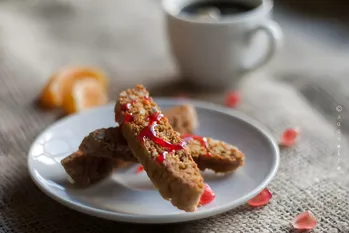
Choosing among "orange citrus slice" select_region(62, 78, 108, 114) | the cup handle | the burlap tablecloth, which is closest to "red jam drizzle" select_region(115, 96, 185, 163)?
the burlap tablecloth

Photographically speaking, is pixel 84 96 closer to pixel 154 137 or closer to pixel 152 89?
pixel 152 89

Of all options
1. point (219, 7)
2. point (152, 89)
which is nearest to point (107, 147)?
point (152, 89)

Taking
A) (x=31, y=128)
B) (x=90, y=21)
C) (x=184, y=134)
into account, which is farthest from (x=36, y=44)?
(x=184, y=134)

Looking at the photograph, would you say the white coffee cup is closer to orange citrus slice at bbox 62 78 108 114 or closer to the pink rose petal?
orange citrus slice at bbox 62 78 108 114

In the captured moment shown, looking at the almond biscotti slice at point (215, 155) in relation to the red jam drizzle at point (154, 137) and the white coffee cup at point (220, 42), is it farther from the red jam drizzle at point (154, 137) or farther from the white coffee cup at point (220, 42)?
the white coffee cup at point (220, 42)

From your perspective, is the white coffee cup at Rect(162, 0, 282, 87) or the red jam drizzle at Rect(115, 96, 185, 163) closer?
the red jam drizzle at Rect(115, 96, 185, 163)

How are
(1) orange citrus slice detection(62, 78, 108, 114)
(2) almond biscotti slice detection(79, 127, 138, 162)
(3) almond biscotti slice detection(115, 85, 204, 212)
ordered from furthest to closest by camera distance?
(1) orange citrus slice detection(62, 78, 108, 114), (2) almond biscotti slice detection(79, 127, 138, 162), (3) almond biscotti slice detection(115, 85, 204, 212)
